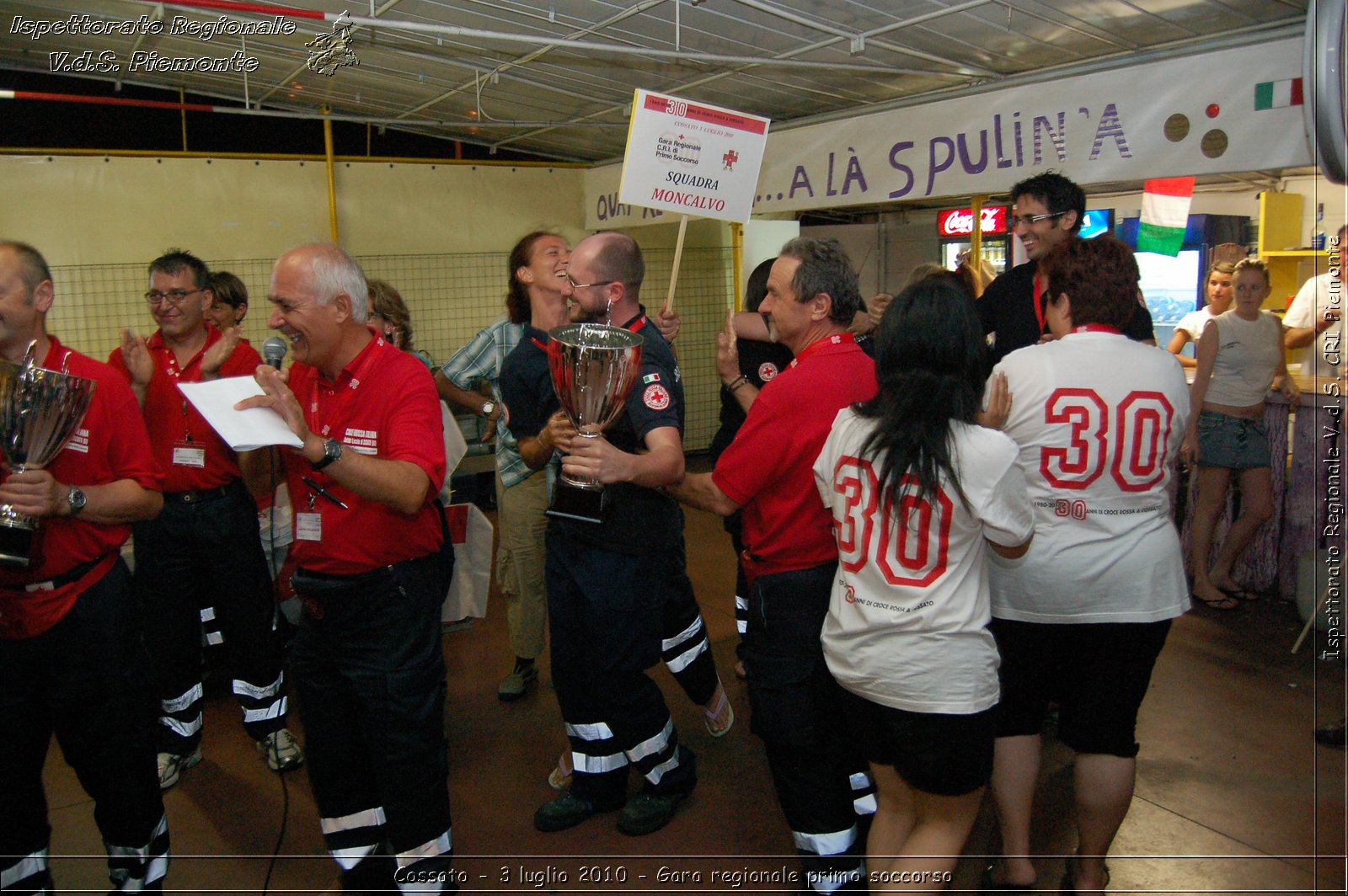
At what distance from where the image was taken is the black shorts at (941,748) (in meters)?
1.90

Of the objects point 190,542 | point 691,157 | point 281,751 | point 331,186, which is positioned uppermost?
Answer: point 331,186

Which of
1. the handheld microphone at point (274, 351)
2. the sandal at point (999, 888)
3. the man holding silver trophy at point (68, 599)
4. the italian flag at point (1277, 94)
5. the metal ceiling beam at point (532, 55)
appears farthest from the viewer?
the metal ceiling beam at point (532, 55)

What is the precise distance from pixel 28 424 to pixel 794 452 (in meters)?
1.74

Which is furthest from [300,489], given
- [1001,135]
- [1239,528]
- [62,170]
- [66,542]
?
[62,170]

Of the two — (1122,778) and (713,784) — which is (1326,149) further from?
(713,784)

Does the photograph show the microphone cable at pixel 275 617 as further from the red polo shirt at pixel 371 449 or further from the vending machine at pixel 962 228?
the vending machine at pixel 962 228

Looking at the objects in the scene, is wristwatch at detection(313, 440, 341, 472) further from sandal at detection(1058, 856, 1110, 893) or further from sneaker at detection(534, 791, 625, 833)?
sandal at detection(1058, 856, 1110, 893)

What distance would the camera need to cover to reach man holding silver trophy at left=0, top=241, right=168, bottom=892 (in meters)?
2.04

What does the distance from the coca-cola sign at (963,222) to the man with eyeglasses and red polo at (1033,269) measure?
27.3ft

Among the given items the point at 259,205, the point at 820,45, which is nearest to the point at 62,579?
the point at 820,45

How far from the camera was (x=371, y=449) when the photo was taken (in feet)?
7.22

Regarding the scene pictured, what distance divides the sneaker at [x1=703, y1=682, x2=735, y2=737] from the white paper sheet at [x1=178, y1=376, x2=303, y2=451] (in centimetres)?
204

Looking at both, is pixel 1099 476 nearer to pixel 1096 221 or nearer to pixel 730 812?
pixel 730 812

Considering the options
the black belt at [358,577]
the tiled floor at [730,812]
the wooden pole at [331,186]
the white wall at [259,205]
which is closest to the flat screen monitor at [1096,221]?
the white wall at [259,205]
